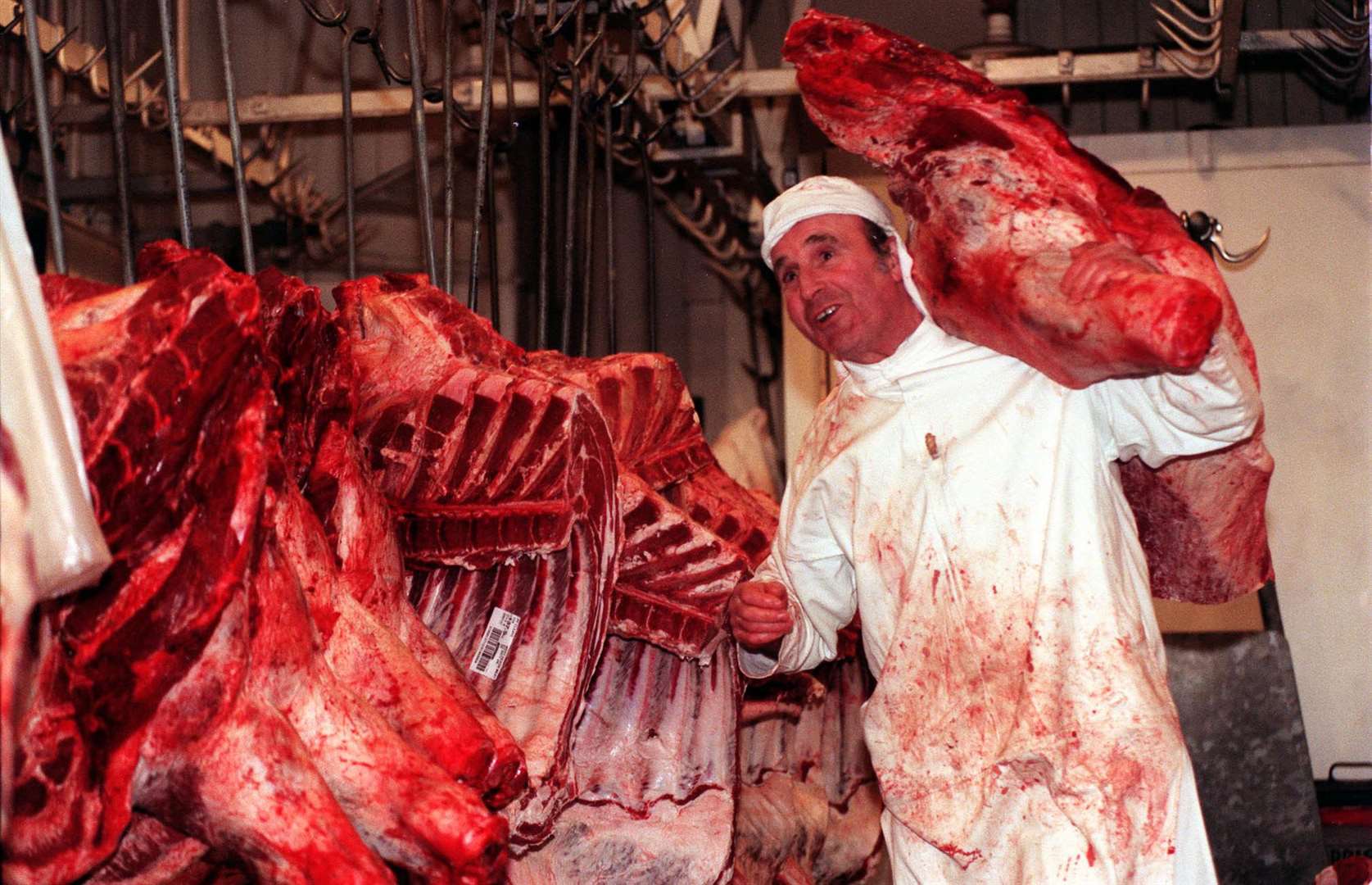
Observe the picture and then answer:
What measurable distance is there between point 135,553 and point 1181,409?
1.28 metres

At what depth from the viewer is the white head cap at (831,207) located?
245 centimetres

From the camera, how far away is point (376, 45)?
2.77m

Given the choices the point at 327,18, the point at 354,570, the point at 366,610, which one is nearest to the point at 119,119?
the point at 327,18

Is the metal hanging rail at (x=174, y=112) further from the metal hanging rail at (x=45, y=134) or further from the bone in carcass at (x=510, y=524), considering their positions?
the bone in carcass at (x=510, y=524)

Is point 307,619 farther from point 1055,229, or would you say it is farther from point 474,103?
point 474,103

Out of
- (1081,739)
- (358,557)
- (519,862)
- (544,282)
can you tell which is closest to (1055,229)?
(1081,739)

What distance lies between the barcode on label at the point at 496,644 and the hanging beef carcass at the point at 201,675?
59 cm

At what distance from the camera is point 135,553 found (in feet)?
4.78

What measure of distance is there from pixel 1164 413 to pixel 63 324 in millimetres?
1335

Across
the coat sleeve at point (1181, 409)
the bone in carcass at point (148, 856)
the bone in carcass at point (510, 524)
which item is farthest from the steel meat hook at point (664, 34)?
the bone in carcass at point (148, 856)

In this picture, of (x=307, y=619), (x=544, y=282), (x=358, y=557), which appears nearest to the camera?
(x=307, y=619)

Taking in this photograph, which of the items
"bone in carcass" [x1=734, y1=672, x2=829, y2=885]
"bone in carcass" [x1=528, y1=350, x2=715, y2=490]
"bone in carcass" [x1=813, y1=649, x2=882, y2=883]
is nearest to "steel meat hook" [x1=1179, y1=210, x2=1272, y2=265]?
"bone in carcass" [x1=813, y1=649, x2=882, y2=883]

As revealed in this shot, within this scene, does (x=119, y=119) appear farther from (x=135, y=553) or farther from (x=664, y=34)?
(x=664, y=34)

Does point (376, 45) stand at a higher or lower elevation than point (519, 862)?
higher
